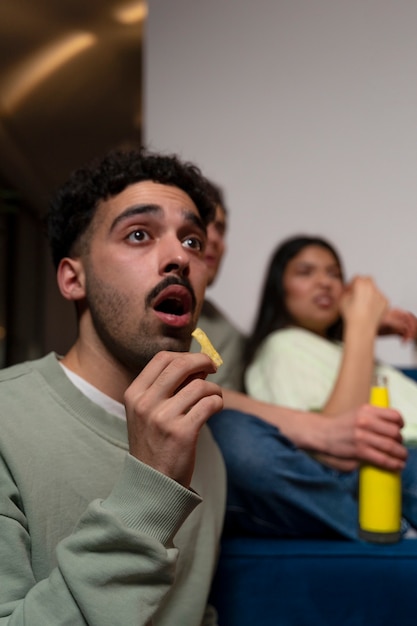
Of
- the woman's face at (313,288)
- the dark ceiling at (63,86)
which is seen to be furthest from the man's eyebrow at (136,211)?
the dark ceiling at (63,86)

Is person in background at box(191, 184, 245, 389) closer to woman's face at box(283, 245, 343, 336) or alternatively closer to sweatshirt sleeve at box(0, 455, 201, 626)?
woman's face at box(283, 245, 343, 336)

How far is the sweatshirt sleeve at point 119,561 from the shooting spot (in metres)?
0.48

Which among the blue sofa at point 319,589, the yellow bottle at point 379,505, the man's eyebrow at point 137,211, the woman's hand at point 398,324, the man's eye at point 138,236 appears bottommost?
the blue sofa at point 319,589

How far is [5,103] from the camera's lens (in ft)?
7.95

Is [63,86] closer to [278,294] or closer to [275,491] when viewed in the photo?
[278,294]

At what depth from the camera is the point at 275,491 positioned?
90 cm

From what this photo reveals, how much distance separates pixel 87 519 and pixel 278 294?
1075 millimetres

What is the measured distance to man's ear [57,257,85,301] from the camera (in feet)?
2.39

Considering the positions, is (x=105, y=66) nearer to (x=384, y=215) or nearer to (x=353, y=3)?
(x=353, y=3)

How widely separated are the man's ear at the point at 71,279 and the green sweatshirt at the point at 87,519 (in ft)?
0.27

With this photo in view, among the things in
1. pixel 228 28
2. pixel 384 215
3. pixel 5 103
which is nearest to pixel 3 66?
pixel 5 103

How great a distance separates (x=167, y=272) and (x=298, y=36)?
92cm

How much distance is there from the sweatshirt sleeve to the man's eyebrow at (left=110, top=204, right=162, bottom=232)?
0.30 meters

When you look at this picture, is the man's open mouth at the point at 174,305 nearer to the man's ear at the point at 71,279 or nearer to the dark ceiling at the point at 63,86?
the man's ear at the point at 71,279
